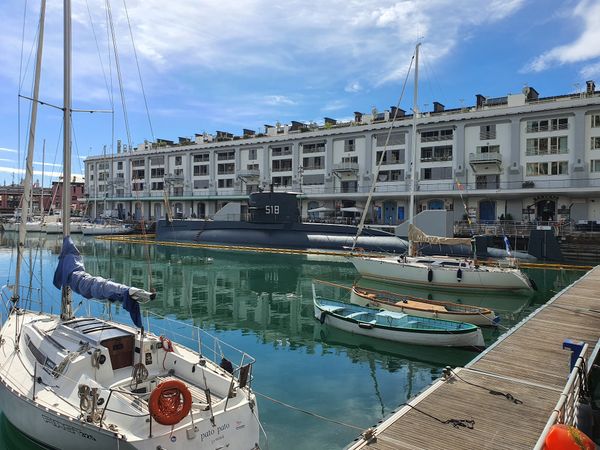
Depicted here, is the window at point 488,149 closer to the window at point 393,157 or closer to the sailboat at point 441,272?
the window at point 393,157

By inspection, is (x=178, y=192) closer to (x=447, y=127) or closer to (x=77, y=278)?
(x=447, y=127)

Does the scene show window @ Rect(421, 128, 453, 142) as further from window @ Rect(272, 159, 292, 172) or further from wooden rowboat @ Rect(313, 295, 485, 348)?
wooden rowboat @ Rect(313, 295, 485, 348)

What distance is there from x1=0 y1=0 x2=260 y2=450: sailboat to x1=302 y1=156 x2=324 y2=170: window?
189 ft

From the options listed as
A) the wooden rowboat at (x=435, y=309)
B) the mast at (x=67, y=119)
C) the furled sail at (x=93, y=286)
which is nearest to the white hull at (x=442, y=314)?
the wooden rowboat at (x=435, y=309)

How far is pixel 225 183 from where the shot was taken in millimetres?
79812

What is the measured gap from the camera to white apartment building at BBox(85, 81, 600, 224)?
48938 millimetres

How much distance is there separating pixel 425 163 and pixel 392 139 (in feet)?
19.8

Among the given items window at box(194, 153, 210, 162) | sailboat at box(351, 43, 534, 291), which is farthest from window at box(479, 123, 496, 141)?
window at box(194, 153, 210, 162)

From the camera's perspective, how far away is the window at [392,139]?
61.3m

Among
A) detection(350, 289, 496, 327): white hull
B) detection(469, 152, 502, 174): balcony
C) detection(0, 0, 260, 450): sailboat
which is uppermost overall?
detection(469, 152, 502, 174): balcony

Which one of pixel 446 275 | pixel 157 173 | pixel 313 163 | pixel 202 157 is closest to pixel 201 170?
pixel 202 157

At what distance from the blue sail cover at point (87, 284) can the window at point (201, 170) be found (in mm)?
71520

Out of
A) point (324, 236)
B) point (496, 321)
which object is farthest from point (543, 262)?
point (496, 321)

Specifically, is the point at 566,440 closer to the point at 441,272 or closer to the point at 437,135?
the point at 441,272
